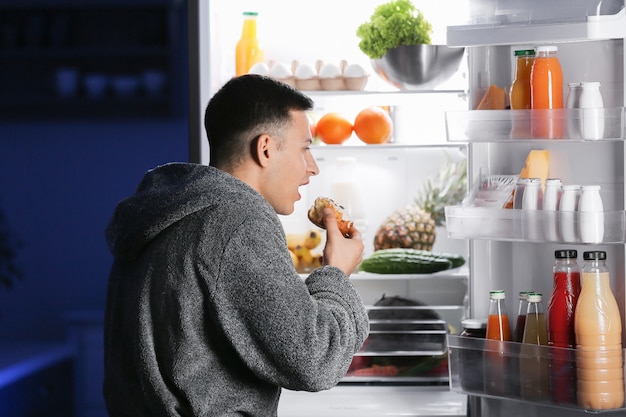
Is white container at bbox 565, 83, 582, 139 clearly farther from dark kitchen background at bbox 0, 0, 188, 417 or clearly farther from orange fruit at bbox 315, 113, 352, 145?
dark kitchen background at bbox 0, 0, 188, 417

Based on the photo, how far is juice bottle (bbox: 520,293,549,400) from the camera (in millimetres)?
2197

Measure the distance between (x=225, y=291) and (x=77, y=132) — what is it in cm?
229

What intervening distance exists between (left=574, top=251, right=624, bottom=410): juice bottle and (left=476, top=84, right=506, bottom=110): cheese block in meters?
0.47

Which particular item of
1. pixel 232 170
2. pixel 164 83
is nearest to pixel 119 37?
pixel 164 83

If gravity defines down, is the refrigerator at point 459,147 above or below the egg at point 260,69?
below

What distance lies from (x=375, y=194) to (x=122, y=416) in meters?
1.66

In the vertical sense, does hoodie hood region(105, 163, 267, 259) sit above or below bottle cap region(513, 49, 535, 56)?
below

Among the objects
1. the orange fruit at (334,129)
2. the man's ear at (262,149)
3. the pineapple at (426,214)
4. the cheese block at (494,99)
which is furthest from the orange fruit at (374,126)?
the man's ear at (262,149)

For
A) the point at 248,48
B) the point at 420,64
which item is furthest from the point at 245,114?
the point at 248,48

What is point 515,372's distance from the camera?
2246mm

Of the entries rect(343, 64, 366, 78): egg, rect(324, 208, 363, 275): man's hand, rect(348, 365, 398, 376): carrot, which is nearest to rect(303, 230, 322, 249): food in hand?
rect(348, 365, 398, 376): carrot

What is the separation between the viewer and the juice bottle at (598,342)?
211 centimetres

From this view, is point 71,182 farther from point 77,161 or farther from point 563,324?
point 563,324

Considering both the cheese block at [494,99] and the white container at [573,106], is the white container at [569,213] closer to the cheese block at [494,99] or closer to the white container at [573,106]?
the white container at [573,106]
